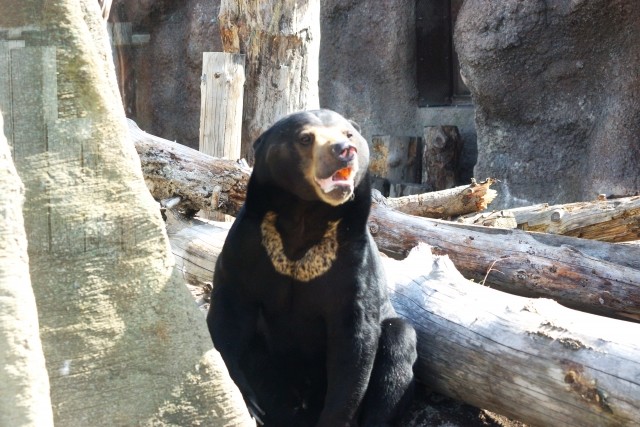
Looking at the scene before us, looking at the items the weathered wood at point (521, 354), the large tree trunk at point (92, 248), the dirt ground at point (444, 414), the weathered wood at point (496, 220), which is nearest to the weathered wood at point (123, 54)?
the weathered wood at point (496, 220)

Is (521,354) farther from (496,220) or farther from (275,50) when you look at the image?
(275,50)

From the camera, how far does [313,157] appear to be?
4.17 meters

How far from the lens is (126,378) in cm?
287

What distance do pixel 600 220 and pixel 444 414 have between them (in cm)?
274

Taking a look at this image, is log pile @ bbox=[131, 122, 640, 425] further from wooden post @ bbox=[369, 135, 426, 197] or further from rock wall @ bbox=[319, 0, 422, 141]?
rock wall @ bbox=[319, 0, 422, 141]

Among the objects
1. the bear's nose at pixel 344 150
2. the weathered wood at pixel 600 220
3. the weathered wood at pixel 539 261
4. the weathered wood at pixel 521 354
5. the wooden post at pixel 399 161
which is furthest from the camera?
the wooden post at pixel 399 161

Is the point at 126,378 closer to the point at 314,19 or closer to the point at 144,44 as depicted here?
the point at 314,19

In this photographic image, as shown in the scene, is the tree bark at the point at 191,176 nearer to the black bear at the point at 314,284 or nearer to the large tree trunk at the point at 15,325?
the black bear at the point at 314,284

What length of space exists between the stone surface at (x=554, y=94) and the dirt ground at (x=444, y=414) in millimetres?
6109

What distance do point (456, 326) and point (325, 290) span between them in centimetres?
71

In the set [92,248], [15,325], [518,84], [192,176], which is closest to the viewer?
[15,325]

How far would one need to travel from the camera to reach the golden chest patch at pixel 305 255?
423 centimetres

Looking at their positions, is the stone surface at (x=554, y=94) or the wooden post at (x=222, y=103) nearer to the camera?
the wooden post at (x=222, y=103)

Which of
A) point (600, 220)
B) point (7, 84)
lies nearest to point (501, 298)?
point (600, 220)
